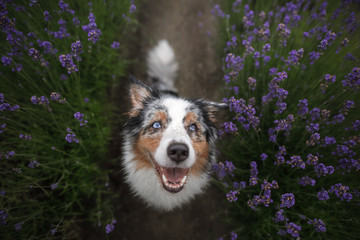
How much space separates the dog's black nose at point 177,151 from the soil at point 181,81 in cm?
163

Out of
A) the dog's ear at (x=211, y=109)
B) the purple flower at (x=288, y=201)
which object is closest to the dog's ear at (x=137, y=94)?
the dog's ear at (x=211, y=109)

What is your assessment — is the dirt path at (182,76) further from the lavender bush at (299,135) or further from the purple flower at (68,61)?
the purple flower at (68,61)

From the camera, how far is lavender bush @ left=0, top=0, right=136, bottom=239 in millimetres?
2133

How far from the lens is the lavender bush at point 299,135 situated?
1880 mm

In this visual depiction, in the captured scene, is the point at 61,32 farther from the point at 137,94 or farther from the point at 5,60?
the point at 137,94

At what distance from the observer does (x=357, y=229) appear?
199 cm

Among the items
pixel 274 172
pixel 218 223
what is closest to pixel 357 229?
pixel 274 172

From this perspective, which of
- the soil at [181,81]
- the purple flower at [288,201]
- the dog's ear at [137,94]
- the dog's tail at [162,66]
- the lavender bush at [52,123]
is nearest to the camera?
the purple flower at [288,201]

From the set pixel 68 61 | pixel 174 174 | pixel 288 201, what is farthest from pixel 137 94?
pixel 288 201

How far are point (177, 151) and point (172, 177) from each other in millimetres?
498

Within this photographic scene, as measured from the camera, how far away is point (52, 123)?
8.13 feet

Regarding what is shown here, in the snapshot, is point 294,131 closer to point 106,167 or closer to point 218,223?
point 218,223

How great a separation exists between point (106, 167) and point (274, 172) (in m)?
2.52

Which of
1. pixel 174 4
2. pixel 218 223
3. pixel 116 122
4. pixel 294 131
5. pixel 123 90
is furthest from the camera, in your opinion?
pixel 174 4
